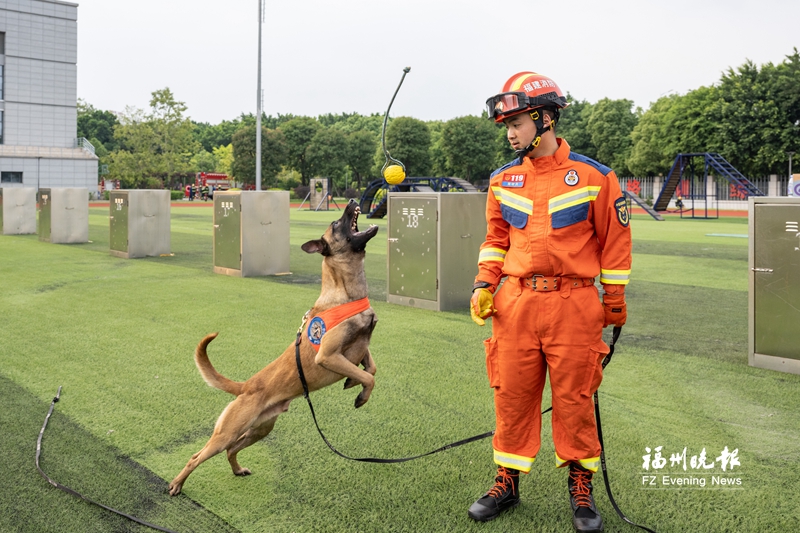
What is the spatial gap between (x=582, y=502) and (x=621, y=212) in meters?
1.30

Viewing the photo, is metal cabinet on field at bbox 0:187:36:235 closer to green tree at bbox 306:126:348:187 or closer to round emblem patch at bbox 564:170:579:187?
round emblem patch at bbox 564:170:579:187

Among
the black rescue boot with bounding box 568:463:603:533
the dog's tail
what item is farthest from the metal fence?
the dog's tail

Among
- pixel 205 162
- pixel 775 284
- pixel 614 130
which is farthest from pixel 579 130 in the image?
pixel 775 284

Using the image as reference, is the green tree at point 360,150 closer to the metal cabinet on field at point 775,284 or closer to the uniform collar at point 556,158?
the metal cabinet on field at point 775,284

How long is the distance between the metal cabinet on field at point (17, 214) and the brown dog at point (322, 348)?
797 inches

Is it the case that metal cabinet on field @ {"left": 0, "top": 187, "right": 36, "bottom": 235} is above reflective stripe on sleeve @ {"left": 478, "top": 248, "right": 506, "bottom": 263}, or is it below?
above

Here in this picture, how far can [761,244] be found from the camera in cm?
630

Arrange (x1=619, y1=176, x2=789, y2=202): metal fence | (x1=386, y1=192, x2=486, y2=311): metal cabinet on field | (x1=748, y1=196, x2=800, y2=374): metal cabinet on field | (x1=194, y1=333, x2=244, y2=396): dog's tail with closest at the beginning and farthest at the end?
(x1=194, y1=333, x2=244, y2=396): dog's tail → (x1=748, y1=196, x2=800, y2=374): metal cabinet on field → (x1=386, y1=192, x2=486, y2=311): metal cabinet on field → (x1=619, y1=176, x2=789, y2=202): metal fence

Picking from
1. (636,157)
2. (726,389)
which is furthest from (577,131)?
(726,389)

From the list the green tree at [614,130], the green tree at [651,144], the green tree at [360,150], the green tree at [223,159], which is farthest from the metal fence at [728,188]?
the green tree at [223,159]

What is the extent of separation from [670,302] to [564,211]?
690 centimetres

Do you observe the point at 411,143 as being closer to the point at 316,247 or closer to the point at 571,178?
the point at 571,178

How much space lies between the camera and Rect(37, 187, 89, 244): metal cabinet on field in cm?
1819

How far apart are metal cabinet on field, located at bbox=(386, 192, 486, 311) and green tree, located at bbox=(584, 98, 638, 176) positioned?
2202 inches
